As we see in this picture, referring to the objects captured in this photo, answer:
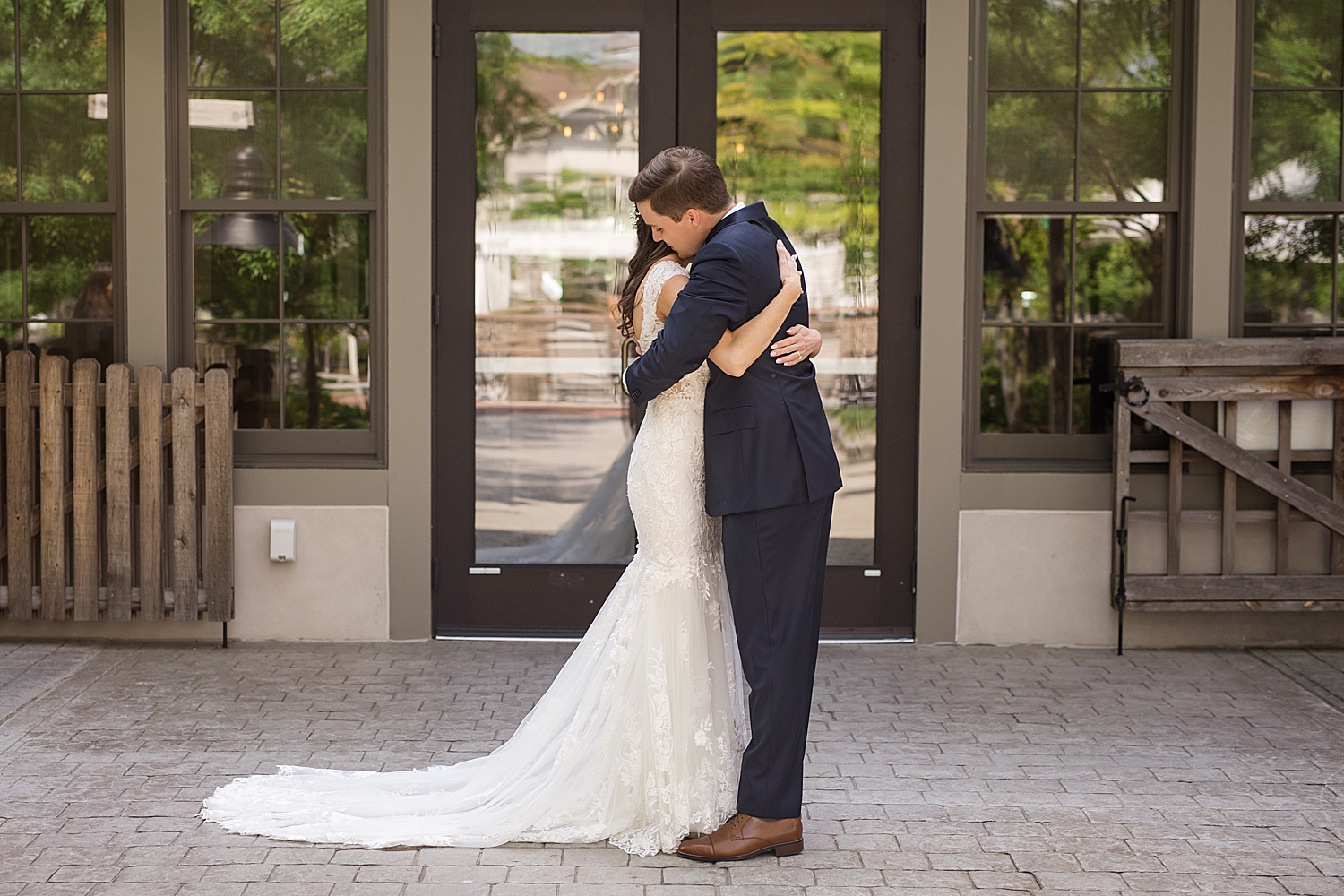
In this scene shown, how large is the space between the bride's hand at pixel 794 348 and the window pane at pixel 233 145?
3255 millimetres

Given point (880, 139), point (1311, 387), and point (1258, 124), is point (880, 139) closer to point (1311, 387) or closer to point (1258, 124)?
point (1258, 124)

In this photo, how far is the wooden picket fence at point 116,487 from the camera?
555 cm

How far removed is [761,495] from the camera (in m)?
3.43

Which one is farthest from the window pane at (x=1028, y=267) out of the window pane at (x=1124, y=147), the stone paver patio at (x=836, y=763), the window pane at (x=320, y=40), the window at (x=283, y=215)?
the window pane at (x=320, y=40)

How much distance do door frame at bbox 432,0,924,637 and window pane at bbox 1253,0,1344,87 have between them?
1.50 meters

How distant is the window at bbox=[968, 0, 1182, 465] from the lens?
577cm

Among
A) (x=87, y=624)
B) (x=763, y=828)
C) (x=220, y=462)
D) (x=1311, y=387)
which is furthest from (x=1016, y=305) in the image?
(x=87, y=624)

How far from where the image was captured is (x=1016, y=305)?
5.84 meters

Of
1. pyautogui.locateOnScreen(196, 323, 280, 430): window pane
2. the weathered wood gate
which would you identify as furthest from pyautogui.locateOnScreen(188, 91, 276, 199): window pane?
the weathered wood gate

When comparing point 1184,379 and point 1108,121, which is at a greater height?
point 1108,121

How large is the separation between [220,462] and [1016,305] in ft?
11.6

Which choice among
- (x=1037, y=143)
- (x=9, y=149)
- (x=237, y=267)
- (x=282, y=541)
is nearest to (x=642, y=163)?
(x=1037, y=143)

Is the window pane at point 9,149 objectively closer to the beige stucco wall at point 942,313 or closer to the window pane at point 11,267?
the window pane at point 11,267

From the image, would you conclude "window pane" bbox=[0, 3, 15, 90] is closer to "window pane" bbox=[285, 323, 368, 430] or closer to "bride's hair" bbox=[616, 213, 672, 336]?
"window pane" bbox=[285, 323, 368, 430]
